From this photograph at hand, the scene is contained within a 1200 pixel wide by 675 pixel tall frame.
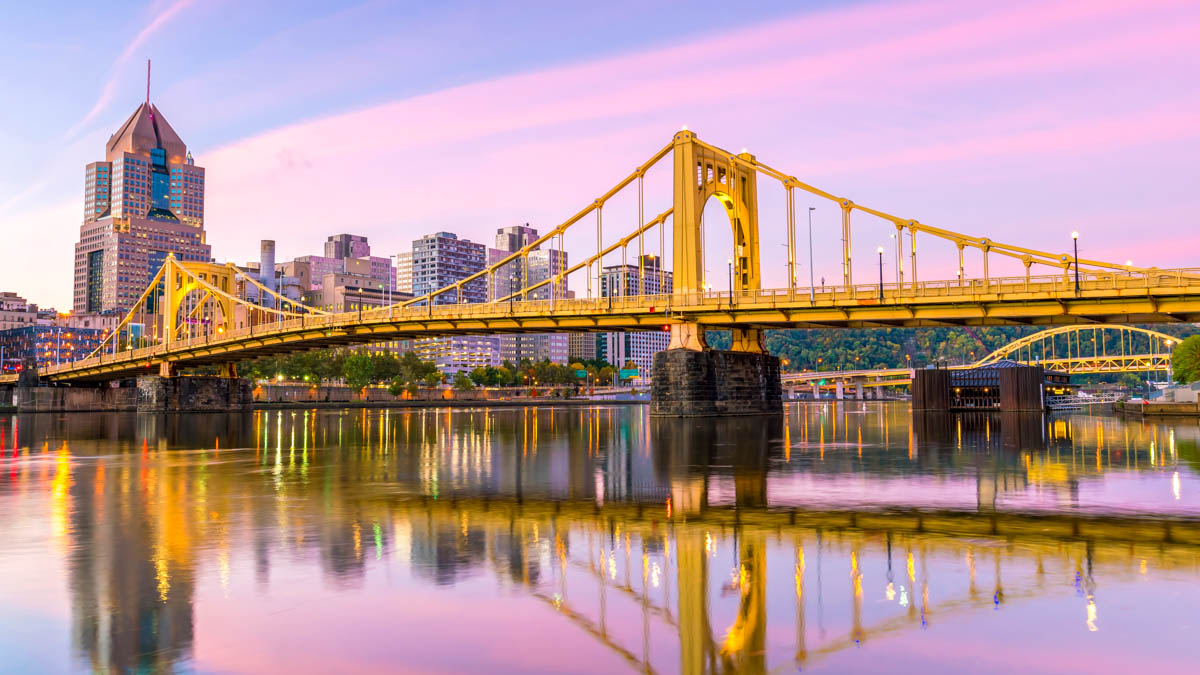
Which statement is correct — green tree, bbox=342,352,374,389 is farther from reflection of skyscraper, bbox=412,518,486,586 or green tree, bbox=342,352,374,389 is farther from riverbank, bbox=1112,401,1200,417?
reflection of skyscraper, bbox=412,518,486,586

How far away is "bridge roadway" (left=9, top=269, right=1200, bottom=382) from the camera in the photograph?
182ft

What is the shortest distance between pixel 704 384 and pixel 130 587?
6044 cm

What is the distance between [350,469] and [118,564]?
14582mm

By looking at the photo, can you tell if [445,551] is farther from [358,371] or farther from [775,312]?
[358,371]

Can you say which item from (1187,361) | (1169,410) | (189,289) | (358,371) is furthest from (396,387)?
(1169,410)

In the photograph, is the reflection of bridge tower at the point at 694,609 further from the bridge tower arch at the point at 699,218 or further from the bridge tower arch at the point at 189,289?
the bridge tower arch at the point at 189,289

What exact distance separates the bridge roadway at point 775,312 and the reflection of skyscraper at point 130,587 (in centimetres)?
5199

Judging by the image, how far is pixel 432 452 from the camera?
1336 inches

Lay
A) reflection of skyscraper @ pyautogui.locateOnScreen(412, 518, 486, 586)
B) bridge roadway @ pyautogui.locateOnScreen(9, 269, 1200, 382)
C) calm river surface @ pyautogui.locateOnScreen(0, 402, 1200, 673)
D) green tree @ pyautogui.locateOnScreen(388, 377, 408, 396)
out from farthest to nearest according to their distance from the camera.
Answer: green tree @ pyautogui.locateOnScreen(388, 377, 408, 396) → bridge roadway @ pyautogui.locateOnScreen(9, 269, 1200, 382) → reflection of skyscraper @ pyautogui.locateOnScreen(412, 518, 486, 586) → calm river surface @ pyautogui.locateOnScreen(0, 402, 1200, 673)

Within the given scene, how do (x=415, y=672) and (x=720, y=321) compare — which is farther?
(x=720, y=321)

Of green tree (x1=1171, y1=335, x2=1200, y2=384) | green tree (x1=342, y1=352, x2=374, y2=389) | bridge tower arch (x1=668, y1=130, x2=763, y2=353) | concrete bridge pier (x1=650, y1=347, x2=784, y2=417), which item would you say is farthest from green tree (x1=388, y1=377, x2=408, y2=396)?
green tree (x1=1171, y1=335, x2=1200, y2=384)

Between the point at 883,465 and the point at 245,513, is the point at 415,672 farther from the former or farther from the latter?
the point at 883,465

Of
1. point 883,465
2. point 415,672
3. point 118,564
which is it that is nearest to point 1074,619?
point 415,672

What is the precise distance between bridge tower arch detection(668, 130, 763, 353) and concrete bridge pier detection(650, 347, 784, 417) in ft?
4.99
